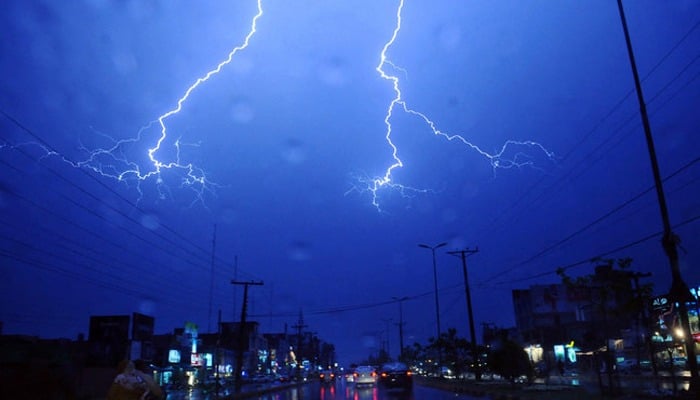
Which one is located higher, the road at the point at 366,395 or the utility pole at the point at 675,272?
the utility pole at the point at 675,272

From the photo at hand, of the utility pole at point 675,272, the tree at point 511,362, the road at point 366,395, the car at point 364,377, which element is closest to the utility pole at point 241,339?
the road at point 366,395

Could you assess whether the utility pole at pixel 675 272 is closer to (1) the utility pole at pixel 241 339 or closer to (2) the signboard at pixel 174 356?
(1) the utility pole at pixel 241 339

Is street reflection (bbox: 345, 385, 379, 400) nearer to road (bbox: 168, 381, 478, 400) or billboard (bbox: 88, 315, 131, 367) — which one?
road (bbox: 168, 381, 478, 400)

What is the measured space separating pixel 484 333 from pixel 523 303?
44.0ft

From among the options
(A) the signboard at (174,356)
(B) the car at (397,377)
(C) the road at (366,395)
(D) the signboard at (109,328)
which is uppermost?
(D) the signboard at (109,328)

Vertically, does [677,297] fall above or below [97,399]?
above

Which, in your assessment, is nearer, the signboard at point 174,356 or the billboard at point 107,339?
the billboard at point 107,339

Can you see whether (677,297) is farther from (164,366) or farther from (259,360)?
(259,360)

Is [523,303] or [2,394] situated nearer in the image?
[2,394]

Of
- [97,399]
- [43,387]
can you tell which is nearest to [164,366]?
[97,399]

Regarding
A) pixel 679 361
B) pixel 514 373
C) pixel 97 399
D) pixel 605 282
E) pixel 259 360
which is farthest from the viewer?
pixel 259 360

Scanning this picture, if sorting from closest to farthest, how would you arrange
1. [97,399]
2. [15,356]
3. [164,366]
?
[15,356] → [97,399] → [164,366]

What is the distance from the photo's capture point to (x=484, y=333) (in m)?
97.9

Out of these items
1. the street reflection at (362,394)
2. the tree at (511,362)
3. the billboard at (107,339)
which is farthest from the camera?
the billboard at (107,339)
